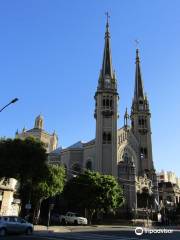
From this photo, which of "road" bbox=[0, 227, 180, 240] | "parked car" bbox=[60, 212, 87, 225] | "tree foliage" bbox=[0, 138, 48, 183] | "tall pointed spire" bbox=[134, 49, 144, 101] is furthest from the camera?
"tall pointed spire" bbox=[134, 49, 144, 101]

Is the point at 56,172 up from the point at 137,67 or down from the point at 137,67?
down

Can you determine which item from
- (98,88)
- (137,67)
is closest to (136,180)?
(98,88)

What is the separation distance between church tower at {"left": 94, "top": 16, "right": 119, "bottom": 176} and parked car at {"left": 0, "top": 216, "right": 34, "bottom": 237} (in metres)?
41.6

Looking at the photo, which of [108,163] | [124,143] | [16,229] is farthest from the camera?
[124,143]

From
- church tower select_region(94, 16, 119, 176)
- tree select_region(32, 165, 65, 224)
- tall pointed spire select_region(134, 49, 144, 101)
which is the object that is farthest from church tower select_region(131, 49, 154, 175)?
tree select_region(32, 165, 65, 224)

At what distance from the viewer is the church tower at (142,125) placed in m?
77.9

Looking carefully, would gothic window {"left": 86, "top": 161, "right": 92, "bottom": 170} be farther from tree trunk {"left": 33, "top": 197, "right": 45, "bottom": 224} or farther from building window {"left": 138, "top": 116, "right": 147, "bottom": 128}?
tree trunk {"left": 33, "top": 197, "right": 45, "bottom": 224}

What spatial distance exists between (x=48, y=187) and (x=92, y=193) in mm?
10715

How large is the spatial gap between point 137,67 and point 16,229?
73.0m

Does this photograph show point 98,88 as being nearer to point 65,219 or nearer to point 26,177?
point 65,219

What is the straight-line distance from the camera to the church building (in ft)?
225

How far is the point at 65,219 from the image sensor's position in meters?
48.9

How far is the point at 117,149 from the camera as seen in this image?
7062 cm

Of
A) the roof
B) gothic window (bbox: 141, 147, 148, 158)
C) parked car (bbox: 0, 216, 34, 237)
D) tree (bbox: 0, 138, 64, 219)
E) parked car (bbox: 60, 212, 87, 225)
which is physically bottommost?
parked car (bbox: 0, 216, 34, 237)
